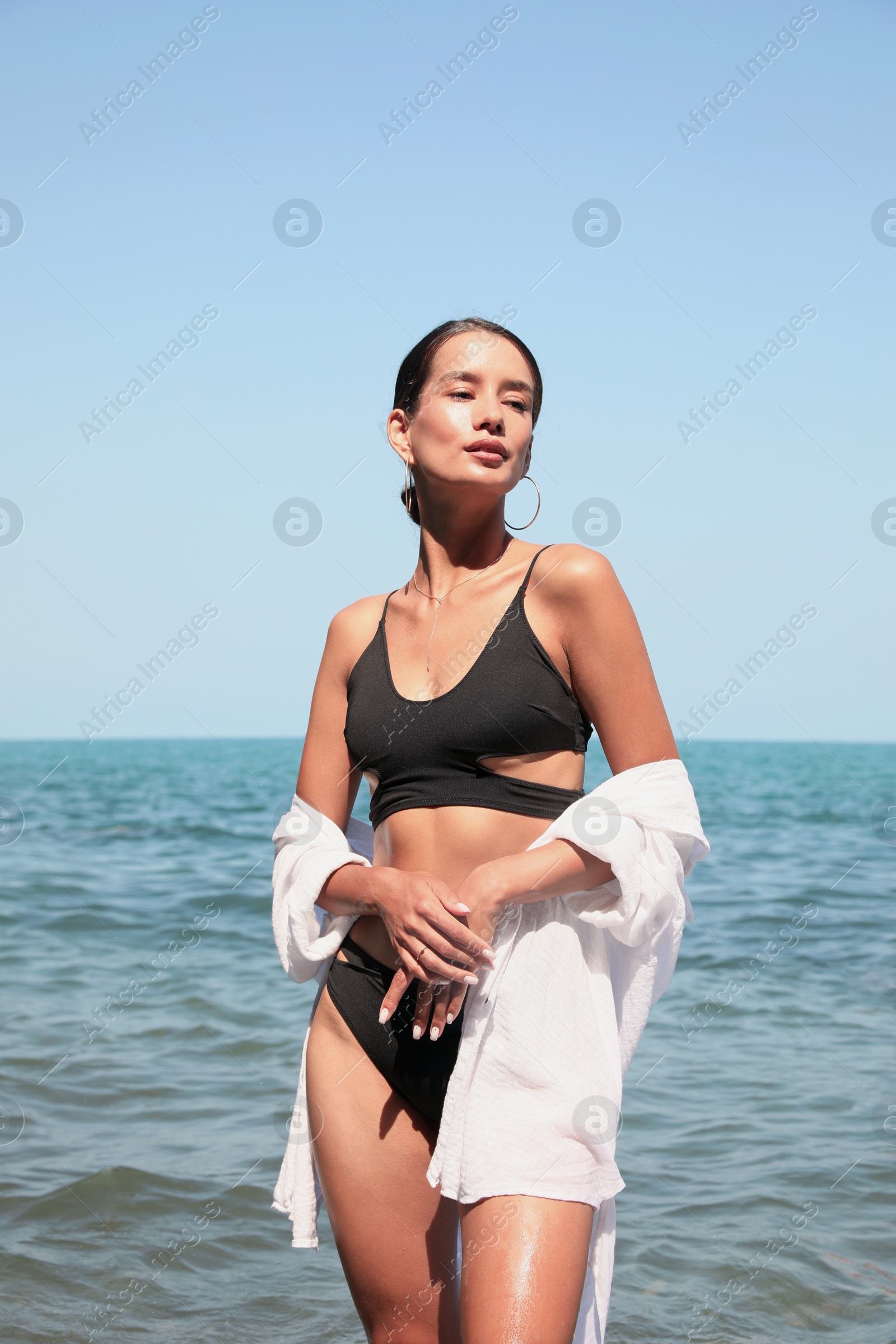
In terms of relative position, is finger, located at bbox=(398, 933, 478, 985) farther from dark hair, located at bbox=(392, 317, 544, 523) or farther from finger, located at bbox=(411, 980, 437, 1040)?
dark hair, located at bbox=(392, 317, 544, 523)

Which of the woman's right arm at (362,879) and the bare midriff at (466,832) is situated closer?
the woman's right arm at (362,879)


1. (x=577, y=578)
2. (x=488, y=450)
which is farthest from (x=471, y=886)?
(x=488, y=450)

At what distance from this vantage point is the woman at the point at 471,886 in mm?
2043

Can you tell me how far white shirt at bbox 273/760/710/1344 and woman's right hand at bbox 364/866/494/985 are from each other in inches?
4.4

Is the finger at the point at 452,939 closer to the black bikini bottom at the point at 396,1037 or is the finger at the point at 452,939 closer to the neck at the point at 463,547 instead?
the black bikini bottom at the point at 396,1037

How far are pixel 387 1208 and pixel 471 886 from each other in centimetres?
72

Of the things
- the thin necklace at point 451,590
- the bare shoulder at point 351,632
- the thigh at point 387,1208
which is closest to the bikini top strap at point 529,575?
the thin necklace at point 451,590

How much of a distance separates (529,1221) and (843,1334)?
103 inches

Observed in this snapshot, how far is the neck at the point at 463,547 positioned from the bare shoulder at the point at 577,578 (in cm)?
24

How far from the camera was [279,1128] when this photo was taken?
5.59m

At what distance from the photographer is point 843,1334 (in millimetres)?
3881

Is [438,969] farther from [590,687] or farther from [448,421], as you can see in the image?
[448,421]

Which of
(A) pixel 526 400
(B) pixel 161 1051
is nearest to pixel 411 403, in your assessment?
(A) pixel 526 400

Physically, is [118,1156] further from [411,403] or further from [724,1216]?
[411,403]
